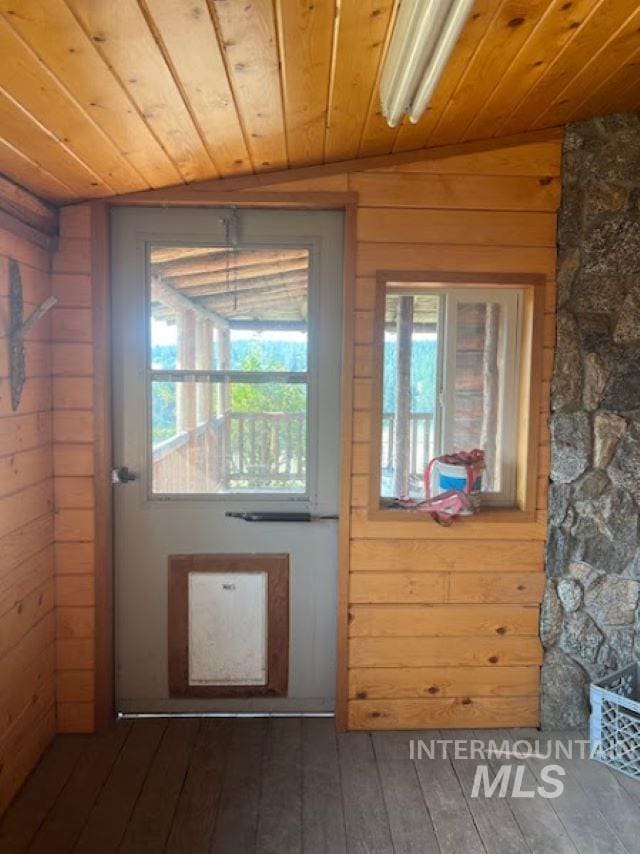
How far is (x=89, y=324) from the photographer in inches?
90.7

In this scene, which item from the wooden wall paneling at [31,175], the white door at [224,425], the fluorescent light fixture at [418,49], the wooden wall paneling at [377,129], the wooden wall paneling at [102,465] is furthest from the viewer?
the white door at [224,425]

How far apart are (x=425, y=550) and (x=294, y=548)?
561 mm

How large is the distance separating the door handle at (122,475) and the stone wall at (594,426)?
5.75ft

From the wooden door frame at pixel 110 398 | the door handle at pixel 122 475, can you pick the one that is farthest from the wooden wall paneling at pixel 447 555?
the door handle at pixel 122 475

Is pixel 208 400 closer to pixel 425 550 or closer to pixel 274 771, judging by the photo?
pixel 425 550

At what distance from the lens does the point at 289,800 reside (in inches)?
80.0

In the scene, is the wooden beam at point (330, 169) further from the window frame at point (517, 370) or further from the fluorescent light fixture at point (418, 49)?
the fluorescent light fixture at point (418, 49)

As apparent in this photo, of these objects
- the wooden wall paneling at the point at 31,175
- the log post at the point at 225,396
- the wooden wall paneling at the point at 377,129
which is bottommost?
the log post at the point at 225,396

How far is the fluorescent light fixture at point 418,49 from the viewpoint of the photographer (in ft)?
3.77

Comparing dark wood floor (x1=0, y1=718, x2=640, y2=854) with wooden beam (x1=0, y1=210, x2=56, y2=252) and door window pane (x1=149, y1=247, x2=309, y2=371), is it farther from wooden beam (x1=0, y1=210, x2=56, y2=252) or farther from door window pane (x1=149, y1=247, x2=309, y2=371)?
wooden beam (x1=0, y1=210, x2=56, y2=252)

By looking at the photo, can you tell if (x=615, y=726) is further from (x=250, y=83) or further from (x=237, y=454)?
(x=250, y=83)

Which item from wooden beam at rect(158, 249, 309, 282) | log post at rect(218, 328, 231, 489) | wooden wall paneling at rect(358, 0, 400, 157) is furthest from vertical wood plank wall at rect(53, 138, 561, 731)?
log post at rect(218, 328, 231, 489)

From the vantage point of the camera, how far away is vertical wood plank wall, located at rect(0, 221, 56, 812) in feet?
6.41

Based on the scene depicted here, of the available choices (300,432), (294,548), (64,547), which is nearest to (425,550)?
(294,548)
